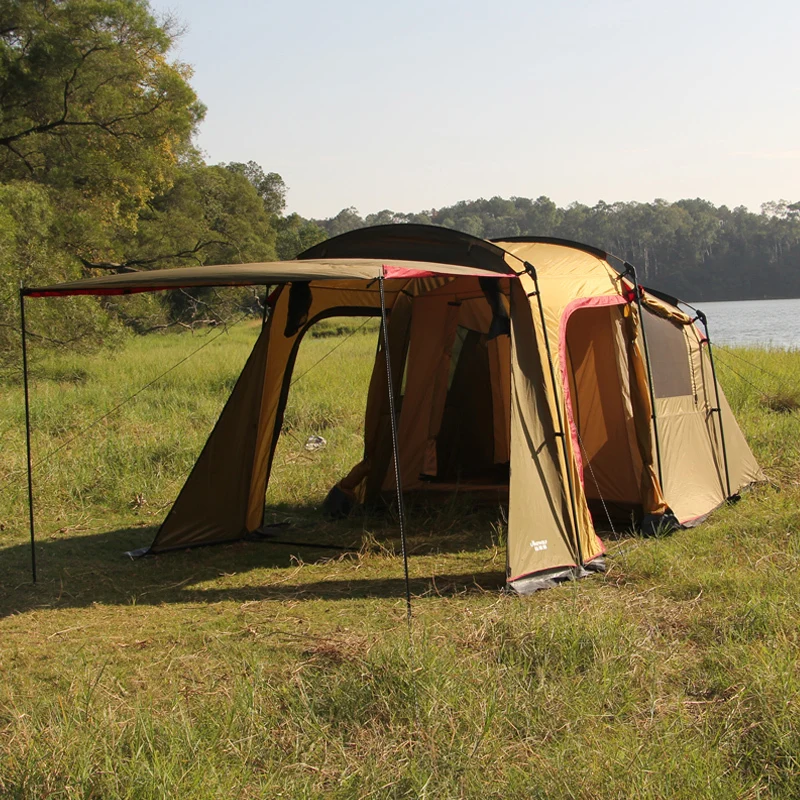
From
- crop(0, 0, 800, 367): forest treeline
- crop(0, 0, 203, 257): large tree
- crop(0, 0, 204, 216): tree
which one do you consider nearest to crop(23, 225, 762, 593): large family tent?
crop(0, 0, 800, 367): forest treeline

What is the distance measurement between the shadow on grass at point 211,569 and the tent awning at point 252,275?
166 cm

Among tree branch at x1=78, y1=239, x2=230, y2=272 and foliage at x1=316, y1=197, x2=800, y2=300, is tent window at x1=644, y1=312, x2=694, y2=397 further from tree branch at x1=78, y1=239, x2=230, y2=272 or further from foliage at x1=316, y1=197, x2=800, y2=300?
foliage at x1=316, y1=197, x2=800, y2=300

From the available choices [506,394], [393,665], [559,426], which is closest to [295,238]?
[506,394]

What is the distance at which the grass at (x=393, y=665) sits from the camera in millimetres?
2988

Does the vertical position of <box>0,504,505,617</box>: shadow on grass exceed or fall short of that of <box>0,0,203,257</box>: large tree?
it falls short

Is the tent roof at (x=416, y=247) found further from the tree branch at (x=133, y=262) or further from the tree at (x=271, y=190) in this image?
the tree at (x=271, y=190)

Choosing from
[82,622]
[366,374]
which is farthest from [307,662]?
[366,374]

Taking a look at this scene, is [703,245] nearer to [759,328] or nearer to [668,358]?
[759,328]

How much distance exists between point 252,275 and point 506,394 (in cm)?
307

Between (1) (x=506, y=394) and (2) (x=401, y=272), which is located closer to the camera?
(2) (x=401, y=272)

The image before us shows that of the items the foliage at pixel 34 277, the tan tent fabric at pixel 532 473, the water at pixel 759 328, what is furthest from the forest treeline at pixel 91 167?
the water at pixel 759 328

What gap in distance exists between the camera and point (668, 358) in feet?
21.6

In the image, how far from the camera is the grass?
9.80 feet

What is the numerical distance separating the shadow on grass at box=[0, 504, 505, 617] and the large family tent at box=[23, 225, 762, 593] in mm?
281
